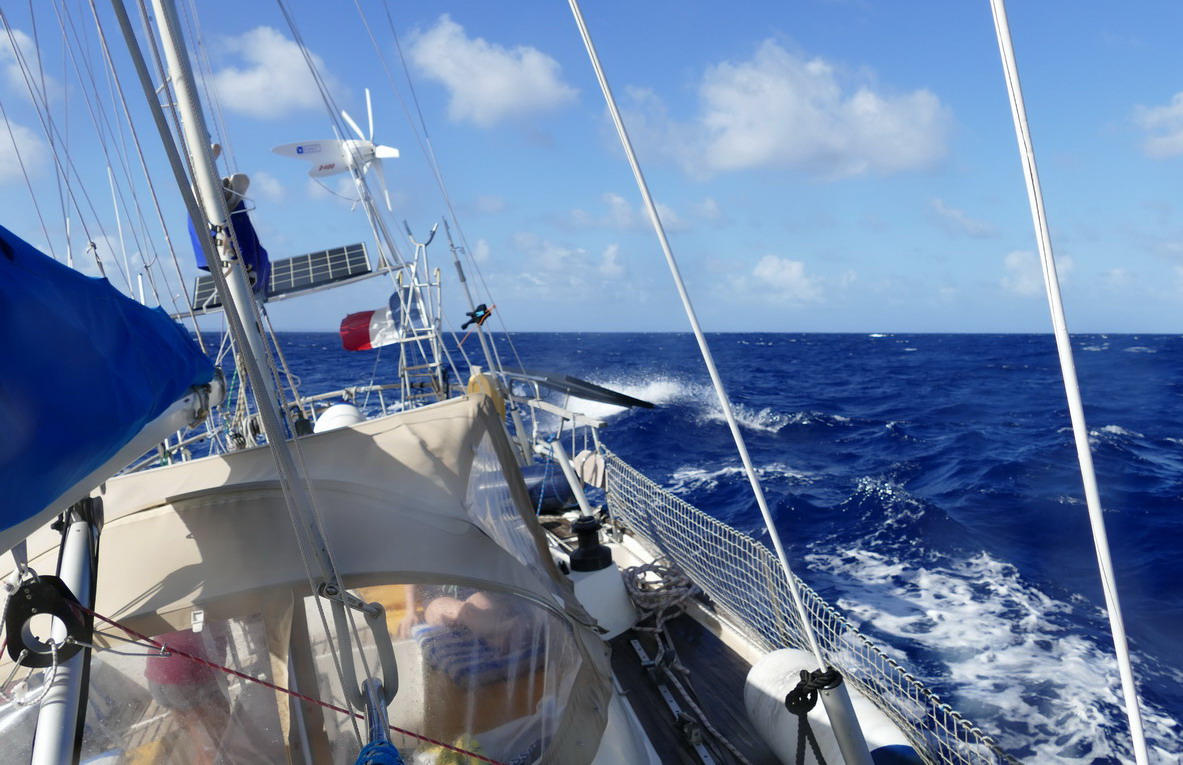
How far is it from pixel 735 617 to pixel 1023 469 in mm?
12188

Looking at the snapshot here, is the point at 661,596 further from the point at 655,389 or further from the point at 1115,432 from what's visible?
the point at 655,389

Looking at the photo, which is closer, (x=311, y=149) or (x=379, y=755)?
(x=379, y=755)

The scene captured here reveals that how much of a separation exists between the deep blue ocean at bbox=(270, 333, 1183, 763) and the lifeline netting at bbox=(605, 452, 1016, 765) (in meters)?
0.80

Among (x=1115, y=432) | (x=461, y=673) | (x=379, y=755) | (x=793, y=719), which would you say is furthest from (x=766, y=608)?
(x=1115, y=432)

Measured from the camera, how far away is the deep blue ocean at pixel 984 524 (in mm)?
6672

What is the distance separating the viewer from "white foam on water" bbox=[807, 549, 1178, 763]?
598 cm

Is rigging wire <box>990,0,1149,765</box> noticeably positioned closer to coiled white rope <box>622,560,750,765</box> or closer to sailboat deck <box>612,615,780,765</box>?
sailboat deck <box>612,615,780,765</box>

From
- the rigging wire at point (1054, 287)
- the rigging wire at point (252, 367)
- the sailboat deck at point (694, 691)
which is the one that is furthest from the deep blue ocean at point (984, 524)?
the rigging wire at point (252, 367)

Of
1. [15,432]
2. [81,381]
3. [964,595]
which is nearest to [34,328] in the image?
[81,381]

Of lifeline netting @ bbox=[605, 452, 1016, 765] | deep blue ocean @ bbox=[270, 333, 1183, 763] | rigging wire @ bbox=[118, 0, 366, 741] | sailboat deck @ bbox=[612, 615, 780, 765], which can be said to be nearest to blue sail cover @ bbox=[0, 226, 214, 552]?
rigging wire @ bbox=[118, 0, 366, 741]

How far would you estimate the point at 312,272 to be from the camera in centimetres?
1027

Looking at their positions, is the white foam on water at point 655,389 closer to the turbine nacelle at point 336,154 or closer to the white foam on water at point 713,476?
the white foam on water at point 713,476

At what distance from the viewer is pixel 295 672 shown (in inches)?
92.5

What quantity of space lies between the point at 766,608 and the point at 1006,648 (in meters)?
3.69
